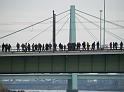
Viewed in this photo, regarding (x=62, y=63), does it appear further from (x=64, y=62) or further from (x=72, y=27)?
(x=72, y=27)

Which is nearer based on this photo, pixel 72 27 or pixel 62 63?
pixel 62 63

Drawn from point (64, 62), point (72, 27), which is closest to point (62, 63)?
point (64, 62)

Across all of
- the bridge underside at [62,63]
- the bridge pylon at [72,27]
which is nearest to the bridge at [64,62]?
the bridge underside at [62,63]

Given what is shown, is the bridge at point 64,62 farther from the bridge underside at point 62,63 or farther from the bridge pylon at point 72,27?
the bridge pylon at point 72,27

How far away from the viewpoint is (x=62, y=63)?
4616cm

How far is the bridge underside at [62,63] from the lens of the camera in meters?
45.9

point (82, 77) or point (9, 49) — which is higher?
point (9, 49)

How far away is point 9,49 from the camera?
47.7 meters

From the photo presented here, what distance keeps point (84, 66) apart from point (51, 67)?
11.6 feet

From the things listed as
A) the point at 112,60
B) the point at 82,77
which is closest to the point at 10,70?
the point at 112,60

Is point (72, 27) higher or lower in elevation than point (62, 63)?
higher

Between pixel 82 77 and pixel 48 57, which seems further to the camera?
pixel 82 77

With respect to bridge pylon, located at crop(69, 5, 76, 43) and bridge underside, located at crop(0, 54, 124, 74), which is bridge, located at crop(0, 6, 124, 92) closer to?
bridge underside, located at crop(0, 54, 124, 74)

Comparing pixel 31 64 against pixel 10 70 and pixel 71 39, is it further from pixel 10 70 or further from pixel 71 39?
pixel 71 39
